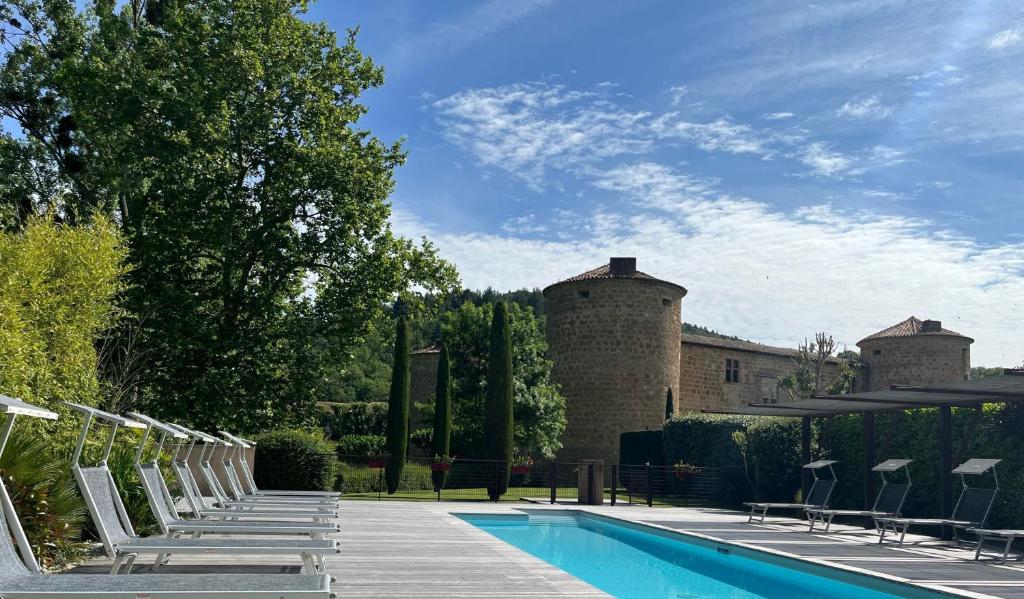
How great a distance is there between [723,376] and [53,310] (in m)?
31.3

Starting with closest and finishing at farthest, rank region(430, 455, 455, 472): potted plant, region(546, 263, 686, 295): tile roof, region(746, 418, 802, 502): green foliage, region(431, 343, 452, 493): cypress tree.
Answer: region(746, 418, 802, 502): green foliage < region(430, 455, 455, 472): potted plant < region(431, 343, 452, 493): cypress tree < region(546, 263, 686, 295): tile roof

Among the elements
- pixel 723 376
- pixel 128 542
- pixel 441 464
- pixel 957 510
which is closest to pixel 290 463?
pixel 441 464

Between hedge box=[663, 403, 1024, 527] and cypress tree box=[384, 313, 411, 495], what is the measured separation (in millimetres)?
7759

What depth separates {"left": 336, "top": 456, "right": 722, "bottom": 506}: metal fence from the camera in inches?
827

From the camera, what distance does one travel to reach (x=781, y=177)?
18.2 m

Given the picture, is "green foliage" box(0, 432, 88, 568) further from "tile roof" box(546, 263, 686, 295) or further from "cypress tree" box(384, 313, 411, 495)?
"tile roof" box(546, 263, 686, 295)

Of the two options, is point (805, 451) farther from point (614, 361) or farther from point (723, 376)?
point (723, 376)

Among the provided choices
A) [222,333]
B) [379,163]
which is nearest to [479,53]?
[379,163]

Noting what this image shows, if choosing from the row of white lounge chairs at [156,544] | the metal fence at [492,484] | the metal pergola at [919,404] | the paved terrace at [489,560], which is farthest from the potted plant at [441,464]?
the row of white lounge chairs at [156,544]

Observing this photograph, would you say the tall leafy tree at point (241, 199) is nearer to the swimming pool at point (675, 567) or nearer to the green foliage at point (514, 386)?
the swimming pool at point (675, 567)

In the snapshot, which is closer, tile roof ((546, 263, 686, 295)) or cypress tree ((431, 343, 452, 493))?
cypress tree ((431, 343, 452, 493))

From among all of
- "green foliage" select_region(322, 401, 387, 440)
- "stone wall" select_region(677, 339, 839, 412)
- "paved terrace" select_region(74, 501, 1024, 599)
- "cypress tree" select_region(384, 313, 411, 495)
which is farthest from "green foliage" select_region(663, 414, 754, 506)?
"green foliage" select_region(322, 401, 387, 440)

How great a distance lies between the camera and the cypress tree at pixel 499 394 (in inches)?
1042

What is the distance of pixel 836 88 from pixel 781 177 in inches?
177
